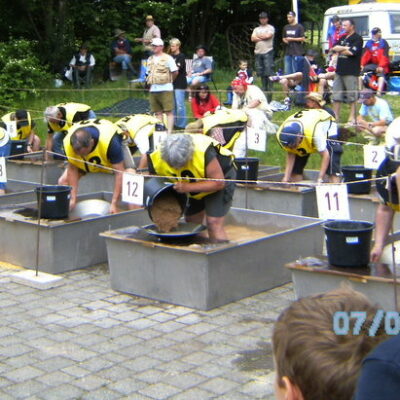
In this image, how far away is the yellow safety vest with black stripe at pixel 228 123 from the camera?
34.6ft

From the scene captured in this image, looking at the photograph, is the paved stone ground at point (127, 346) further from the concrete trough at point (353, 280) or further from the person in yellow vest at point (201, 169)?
the person in yellow vest at point (201, 169)

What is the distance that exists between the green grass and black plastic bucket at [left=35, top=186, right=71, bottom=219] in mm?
5365

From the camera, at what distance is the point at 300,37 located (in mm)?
16891

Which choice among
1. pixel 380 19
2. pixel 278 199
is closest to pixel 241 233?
pixel 278 199

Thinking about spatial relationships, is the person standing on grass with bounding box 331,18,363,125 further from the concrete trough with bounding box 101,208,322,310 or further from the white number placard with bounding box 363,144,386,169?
the concrete trough with bounding box 101,208,322,310

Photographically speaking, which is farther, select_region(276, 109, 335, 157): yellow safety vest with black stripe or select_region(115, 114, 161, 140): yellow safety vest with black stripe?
select_region(115, 114, 161, 140): yellow safety vest with black stripe

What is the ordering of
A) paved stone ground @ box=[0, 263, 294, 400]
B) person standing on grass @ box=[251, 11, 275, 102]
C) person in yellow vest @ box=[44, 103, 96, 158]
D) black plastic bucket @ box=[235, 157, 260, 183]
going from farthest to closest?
person standing on grass @ box=[251, 11, 275, 102] < person in yellow vest @ box=[44, 103, 96, 158] < black plastic bucket @ box=[235, 157, 260, 183] < paved stone ground @ box=[0, 263, 294, 400]

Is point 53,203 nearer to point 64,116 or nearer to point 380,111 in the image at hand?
point 64,116

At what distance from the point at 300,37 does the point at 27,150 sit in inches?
250

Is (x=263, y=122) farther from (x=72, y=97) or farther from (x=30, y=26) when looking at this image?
(x=30, y=26)

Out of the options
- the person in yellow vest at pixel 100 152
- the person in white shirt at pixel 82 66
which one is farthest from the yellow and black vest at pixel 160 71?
the person in white shirt at pixel 82 66

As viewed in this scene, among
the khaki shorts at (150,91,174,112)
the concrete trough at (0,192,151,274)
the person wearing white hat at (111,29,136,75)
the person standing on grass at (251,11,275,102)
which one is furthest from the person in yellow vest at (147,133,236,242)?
the person wearing white hat at (111,29,136,75)

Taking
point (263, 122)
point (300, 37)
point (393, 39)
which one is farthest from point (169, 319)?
point (393, 39)
